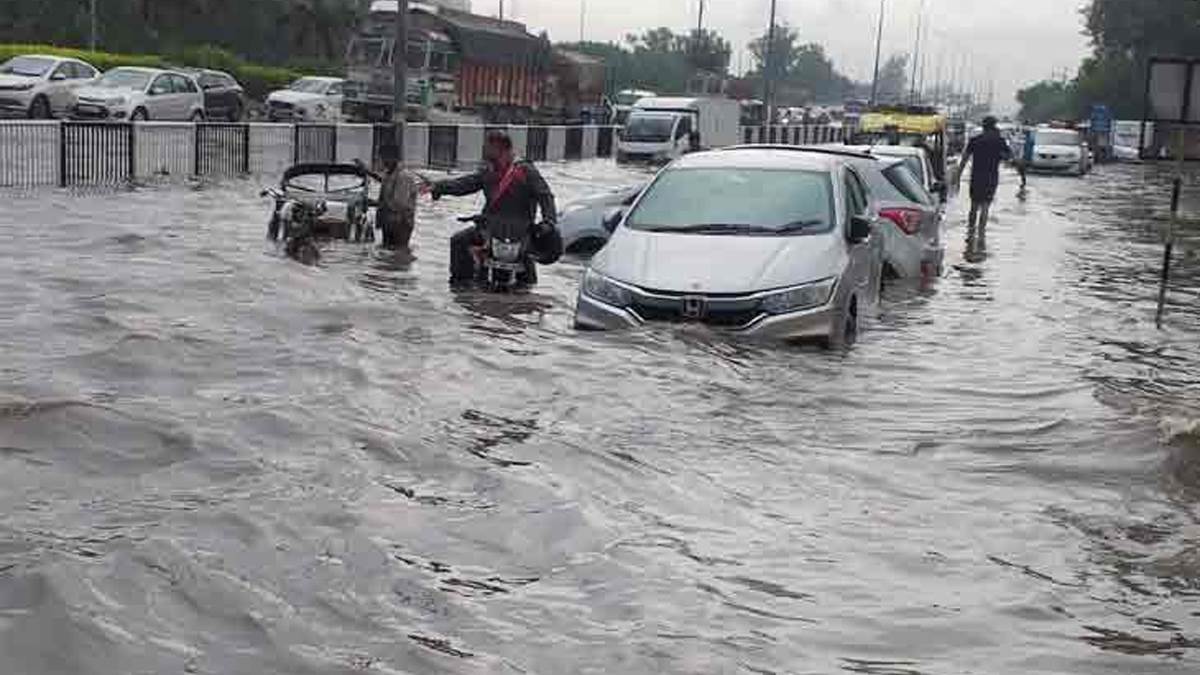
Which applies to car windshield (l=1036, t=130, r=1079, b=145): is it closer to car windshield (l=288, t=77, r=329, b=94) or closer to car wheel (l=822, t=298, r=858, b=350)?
car windshield (l=288, t=77, r=329, b=94)

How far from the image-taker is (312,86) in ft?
161

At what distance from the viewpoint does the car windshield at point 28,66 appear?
3428 cm

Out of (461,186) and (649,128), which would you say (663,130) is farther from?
(461,186)

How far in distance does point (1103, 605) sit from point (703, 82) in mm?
63045

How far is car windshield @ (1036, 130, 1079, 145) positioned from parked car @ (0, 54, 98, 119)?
28.2 metres

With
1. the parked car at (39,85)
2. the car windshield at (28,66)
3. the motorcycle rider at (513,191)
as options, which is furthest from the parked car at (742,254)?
the car windshield at (28,66)

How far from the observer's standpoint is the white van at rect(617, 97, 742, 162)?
4084cm

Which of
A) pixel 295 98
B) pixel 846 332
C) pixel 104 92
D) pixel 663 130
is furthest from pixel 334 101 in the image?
pixel 846 332

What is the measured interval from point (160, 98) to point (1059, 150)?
26.9 meters

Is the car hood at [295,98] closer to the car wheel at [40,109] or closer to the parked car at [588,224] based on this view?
the car wheel at [40,109]

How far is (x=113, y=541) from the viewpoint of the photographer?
5.79 meters

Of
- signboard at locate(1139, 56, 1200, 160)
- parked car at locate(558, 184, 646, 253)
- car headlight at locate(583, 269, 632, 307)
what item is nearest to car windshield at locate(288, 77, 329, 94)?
parked car at locate(558, 184, 646, 253)

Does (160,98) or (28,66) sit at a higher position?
(28,66)

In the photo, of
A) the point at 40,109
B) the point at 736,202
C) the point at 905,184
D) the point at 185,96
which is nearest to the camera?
the point at 736,202
